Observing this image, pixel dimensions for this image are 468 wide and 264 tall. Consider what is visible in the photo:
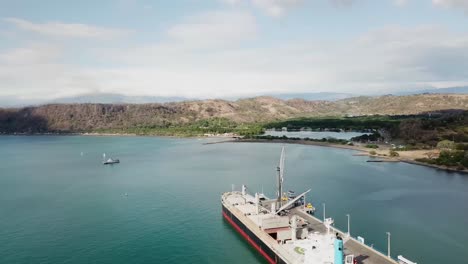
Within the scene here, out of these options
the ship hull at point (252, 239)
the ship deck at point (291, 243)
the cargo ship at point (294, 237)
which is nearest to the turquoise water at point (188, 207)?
the ship hull at point (252, 239)

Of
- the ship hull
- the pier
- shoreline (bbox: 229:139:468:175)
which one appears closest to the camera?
the pier

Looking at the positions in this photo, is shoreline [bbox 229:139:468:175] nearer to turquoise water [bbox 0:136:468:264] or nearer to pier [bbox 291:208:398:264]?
turquoise water [bbox 0:136:468:264]

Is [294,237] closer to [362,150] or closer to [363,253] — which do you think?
[363,253]

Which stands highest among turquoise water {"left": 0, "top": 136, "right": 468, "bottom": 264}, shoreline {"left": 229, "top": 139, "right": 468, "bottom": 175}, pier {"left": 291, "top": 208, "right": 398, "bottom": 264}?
pier {"left": 291, "top": 208, "right": 398, "bottom": 264}

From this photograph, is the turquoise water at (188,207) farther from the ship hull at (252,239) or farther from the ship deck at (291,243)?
the ship deck at (291,243)


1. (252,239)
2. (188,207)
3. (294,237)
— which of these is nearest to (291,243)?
(294,237)

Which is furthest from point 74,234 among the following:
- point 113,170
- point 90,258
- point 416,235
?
point 113,170

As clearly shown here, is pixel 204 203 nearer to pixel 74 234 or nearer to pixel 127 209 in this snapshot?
pixel 127 209

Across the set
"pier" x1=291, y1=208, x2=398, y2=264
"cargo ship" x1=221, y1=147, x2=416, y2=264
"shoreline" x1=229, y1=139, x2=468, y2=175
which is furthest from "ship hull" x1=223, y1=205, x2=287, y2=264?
"shoreline" x1=229, y1=139, x2=468, y2=175
